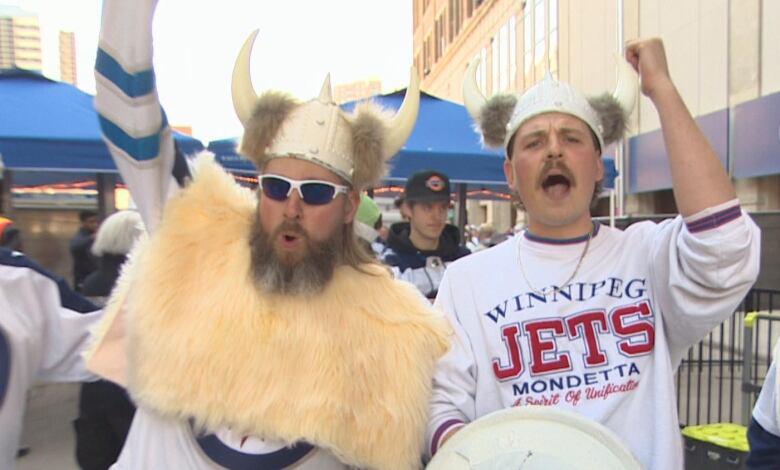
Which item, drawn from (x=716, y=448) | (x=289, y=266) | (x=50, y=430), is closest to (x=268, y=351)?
(x=289, y=266)

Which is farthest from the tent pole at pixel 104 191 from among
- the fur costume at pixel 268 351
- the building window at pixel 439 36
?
the building window at pixel 439 36

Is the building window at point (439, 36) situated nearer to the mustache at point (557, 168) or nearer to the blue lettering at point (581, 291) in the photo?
the mustache at point (557, 168)

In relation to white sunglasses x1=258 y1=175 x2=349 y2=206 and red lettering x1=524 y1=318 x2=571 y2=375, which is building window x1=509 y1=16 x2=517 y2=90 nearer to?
white sunglasses x1=258 y1=175 x2=349 y2=206

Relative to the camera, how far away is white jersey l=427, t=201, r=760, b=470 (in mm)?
1534

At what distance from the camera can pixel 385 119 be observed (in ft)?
6.91

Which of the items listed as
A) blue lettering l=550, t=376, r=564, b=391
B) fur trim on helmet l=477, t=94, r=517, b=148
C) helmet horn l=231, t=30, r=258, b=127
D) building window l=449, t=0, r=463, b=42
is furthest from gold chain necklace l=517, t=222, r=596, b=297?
building window l=449, t=0, r=463, b=42

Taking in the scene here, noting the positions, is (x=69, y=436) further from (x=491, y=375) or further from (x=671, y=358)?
(x=671, y=358)

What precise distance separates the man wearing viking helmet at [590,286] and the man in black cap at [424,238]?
2183mm

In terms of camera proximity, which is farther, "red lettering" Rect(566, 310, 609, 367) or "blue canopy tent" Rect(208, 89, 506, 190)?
"blue canopy tent" Rect(208, 89, 506, 190)

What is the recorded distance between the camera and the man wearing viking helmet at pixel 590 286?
152cm

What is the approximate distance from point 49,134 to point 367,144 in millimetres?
4046

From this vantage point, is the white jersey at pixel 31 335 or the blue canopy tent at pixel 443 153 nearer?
the white jersey at pixel 31 335

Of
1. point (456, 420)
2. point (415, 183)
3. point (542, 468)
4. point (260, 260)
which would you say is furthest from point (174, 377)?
point (415, 183)

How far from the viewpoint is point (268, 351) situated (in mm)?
1743
